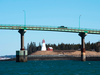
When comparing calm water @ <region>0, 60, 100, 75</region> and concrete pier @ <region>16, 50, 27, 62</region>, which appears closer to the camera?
calm water @ <region>0, 60, 100, 75</region>

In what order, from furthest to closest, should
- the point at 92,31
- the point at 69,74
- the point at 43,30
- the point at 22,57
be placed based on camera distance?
the point at 92,31 → the point at 43,30 → the point at 22,57 → the point at 69,74

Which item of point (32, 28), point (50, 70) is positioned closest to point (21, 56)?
point (32, 28)

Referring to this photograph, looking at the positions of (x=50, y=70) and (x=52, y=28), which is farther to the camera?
(x=52, y=28)

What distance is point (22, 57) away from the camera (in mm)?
133125

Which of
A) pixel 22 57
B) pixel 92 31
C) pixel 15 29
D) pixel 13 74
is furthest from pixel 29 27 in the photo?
pixel 13 74

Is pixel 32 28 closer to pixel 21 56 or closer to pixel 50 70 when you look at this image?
pixel 21 56

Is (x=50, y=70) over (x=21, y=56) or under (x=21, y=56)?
over

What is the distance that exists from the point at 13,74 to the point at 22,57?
61.8 metres

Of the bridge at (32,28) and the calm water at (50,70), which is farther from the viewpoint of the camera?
the bridge at (32,28)

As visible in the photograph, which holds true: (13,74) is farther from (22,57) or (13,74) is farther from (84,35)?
(84,35)

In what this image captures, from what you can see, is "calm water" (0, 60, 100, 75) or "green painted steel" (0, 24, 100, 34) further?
"green painted steel" (0, 24, 100, 34)

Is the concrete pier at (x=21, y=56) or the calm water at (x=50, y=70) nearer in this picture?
the calm water at (x=50, y=70)

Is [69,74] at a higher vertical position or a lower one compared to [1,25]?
lower

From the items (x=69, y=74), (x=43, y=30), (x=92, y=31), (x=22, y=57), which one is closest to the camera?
(x=69, y=74)
